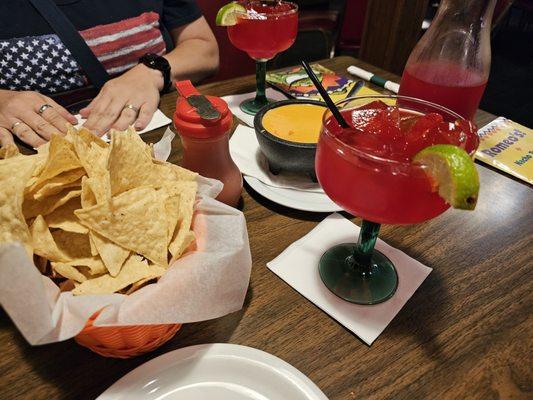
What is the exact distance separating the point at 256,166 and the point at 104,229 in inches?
19.4

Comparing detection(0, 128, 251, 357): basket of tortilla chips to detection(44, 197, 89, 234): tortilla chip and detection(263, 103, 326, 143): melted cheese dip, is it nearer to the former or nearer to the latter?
detection(44, 197, 89, 234): tortilla chip

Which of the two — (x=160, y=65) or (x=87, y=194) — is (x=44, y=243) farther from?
(x=160, y=65)

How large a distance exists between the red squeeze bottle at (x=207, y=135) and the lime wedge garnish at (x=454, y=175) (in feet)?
1.22

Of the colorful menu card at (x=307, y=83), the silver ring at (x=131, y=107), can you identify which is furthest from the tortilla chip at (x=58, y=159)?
the colorful menu card at (x=307, y=83)

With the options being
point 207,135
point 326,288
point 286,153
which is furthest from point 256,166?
point 326,288

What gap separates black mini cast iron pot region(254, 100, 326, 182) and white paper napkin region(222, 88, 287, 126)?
267mm

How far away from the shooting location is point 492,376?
0.59 metres

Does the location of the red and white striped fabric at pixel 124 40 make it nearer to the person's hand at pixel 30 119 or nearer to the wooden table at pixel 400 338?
the person's hand at pixel 30 119

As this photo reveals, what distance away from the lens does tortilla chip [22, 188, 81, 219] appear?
25.3 inches

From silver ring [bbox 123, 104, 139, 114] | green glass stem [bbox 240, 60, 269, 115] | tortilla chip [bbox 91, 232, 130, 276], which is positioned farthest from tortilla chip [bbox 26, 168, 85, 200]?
green glass stem [bbox 240, 60, 269, 115]

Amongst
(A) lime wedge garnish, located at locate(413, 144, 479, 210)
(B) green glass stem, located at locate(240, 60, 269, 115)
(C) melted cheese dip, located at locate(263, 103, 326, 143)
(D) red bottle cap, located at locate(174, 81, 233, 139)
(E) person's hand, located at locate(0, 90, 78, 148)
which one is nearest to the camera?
(A) lime wedge garnish, located at locate(413, 144, 479, 210)

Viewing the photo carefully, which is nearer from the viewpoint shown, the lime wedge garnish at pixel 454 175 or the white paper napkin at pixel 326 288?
the lime wedge garnish at pixel 454 175

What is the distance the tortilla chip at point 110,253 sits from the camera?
590 mm

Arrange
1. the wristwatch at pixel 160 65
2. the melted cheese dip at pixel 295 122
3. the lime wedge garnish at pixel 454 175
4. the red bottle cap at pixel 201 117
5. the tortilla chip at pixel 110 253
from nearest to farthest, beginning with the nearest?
the lime wedge garnish at pixel 454 175 < the tortilla chip at pixel 110 253 < the red bottle cap at pixel 201 117 < the melted cheese dip at pixel 295 122 < the wristwatch at pixel 160 65
